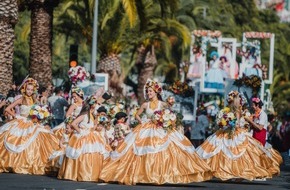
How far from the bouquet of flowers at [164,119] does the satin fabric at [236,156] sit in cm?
160

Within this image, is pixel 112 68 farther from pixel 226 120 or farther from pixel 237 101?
pixel 226 120

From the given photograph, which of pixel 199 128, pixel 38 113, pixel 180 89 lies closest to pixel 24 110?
pixel 38 113

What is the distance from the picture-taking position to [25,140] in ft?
73.5

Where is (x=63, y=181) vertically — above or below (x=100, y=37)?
below

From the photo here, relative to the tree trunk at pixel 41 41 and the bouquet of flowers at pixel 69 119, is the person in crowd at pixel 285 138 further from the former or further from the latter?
the bouquet of flowers at pixel 69 119

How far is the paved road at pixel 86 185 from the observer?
62.2ft

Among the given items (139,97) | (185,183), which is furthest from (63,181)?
(139,97)

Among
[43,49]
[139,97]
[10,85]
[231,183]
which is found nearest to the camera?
[231,183]

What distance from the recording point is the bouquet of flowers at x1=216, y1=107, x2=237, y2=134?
2150 cm

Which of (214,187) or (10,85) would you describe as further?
(10,85)

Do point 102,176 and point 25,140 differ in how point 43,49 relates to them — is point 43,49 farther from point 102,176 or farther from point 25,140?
point 102,176

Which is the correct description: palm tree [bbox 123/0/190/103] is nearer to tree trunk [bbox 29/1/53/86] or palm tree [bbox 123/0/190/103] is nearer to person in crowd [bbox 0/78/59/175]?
tree trunk [bbox 29/1/53/86]

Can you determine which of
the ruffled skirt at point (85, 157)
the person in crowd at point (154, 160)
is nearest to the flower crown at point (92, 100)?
the ruffled skirt at point (85, 157)

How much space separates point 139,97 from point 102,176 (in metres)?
31.4
